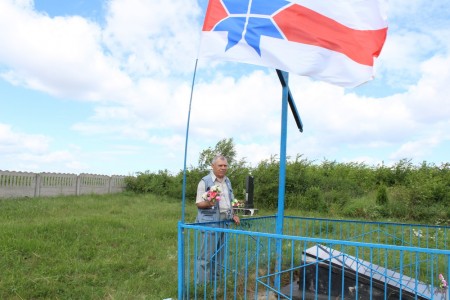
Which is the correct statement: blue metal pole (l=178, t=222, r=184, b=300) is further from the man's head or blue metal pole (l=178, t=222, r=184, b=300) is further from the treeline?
the treeline

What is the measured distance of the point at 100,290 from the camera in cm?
514

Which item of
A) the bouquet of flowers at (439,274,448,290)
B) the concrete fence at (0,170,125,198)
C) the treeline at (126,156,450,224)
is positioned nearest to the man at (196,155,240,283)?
the bouquet of flowers at (439,274,448,290)

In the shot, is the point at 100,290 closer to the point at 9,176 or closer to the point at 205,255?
the point at 205,255

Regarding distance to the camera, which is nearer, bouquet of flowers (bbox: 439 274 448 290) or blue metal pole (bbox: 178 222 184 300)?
bouquet of flowers (bbox: 439 274 448 290)

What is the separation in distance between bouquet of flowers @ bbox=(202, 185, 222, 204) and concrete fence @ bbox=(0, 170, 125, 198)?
11.5m

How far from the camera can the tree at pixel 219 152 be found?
60.5 feet

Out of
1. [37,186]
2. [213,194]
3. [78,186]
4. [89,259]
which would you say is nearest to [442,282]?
[213,194]

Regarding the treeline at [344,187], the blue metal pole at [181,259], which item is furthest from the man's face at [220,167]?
the treeline at [344,187]

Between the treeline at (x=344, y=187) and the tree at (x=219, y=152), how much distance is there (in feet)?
0.23

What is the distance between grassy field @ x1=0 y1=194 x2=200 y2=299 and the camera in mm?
5098

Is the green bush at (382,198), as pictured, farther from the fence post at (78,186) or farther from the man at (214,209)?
the fence post at (78,186)

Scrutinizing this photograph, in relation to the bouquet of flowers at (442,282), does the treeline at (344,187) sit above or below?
above

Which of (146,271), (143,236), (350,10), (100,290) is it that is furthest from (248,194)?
(350,10)

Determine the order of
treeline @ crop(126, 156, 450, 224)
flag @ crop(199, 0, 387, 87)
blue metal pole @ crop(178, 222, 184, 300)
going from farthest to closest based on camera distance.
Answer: treeline @ crop(126, 156, 450, 224), blue metal pole @ crop(178, 222, 184, 300), flag @ crop(199, 0, 387, 87)
